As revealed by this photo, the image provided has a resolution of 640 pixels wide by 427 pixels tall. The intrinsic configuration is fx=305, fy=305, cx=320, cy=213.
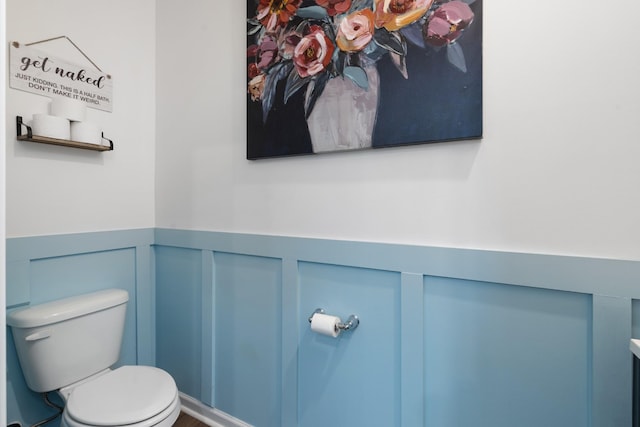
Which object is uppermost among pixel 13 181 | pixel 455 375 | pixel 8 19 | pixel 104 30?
pixel 104 30

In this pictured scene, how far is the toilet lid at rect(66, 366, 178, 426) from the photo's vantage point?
0.98 m

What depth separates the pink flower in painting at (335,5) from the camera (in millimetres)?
1082

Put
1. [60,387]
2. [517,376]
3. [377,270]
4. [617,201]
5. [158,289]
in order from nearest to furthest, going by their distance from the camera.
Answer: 1. [617,201]
2. [517,376]
3. [377,270]
4. [60,387]
5. [158,289]

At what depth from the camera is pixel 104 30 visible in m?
1.46

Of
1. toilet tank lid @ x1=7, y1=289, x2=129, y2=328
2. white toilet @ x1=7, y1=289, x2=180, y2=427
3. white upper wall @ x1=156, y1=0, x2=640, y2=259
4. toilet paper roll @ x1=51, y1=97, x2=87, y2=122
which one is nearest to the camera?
white upper wall @ x1=156, y1=0, x2=640, y2=259

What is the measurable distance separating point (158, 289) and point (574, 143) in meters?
1.88

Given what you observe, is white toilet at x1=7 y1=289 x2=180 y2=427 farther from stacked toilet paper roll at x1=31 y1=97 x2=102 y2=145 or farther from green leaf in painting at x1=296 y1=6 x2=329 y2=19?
green leaf in painting at x1=296 y1=6 x2=329 y2=19

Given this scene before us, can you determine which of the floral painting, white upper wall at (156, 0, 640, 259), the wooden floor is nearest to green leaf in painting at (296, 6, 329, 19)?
the floral painting

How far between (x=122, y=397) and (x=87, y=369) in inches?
12.2

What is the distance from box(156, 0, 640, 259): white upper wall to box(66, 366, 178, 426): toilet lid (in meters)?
0.70

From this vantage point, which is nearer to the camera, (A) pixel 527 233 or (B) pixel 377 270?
(A) pixel 527 233

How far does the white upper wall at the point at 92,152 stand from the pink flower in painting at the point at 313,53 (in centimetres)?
96

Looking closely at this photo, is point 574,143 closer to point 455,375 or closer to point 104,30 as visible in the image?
point 455,375

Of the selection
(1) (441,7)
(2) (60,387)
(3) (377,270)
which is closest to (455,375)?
(3) (377,270)
